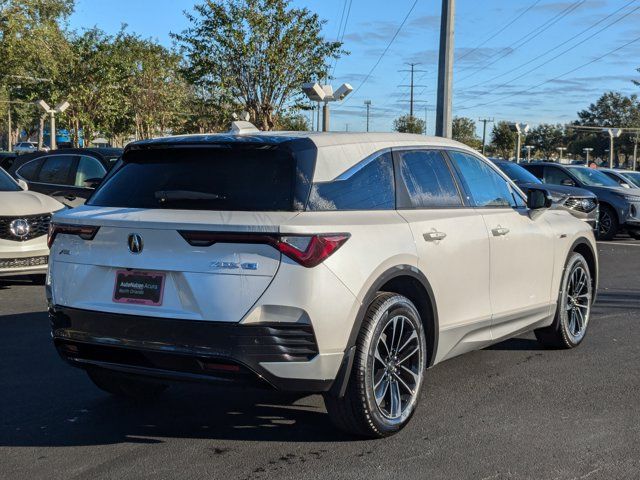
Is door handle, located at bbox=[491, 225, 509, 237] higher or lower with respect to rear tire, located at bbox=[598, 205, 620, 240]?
higher

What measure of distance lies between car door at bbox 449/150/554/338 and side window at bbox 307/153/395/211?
0.90 metres

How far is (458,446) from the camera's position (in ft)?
14.2

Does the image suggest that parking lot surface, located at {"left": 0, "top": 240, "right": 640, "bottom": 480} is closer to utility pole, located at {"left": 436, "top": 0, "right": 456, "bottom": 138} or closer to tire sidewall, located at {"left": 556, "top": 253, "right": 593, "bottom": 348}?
tire sidewall, located at {"left": 556, "top": 253, "right": 593, "bottom": 348}

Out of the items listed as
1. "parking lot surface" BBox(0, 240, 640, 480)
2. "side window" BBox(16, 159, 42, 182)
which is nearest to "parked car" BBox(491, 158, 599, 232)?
"side window" BBox(16, 159, 42, 182)

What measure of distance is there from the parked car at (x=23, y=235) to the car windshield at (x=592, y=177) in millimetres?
12689

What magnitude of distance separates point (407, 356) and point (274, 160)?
1354 mm

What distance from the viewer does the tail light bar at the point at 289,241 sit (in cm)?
388

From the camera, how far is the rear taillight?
14.0 ft

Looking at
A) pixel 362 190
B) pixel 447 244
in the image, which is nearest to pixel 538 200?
pixel 447 244

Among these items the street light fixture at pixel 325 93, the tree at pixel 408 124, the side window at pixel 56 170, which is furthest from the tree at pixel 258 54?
the tree at pixel 408 124

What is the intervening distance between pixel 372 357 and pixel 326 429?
2.07 feet

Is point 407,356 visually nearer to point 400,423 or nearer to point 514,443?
point 400,423

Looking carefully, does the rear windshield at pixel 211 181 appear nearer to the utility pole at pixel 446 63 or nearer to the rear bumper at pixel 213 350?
the rear bumper at pixel 213 350

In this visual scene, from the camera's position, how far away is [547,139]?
126250mm
